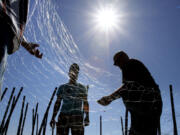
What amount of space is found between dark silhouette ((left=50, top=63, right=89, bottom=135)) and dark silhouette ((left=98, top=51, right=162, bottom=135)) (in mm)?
883

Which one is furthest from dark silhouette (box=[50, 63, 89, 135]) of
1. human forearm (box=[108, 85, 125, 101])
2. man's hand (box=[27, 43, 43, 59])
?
man's hand (box=[27, 43, 43, 59])

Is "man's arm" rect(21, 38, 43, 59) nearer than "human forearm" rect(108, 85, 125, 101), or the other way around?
"man's arm" rect(21, 38, 43, 59)

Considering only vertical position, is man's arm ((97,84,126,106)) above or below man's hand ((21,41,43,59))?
below

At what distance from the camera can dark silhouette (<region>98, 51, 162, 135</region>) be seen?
2.01 meters

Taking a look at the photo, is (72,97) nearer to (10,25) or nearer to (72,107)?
(72,107)

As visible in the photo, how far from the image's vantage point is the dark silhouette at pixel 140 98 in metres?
2.01

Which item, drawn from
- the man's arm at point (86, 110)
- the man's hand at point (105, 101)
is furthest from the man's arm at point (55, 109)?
the man's hand at point (105, 101)

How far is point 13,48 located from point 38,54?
1.86 ft

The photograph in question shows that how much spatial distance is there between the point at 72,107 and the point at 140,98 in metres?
1.49

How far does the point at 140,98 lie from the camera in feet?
7.04

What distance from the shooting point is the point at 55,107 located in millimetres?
3461

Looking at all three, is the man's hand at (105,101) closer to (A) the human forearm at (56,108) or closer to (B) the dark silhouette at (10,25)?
(A) the human forearm at (56,108)

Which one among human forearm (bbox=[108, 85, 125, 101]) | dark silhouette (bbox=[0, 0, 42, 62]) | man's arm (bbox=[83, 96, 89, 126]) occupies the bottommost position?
man's arm (bbox=[83, 96, 89, 126])

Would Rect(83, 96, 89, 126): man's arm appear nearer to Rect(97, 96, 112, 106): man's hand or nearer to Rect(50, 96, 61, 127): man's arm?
Rect(50, 96, 61, 127): man's arm
